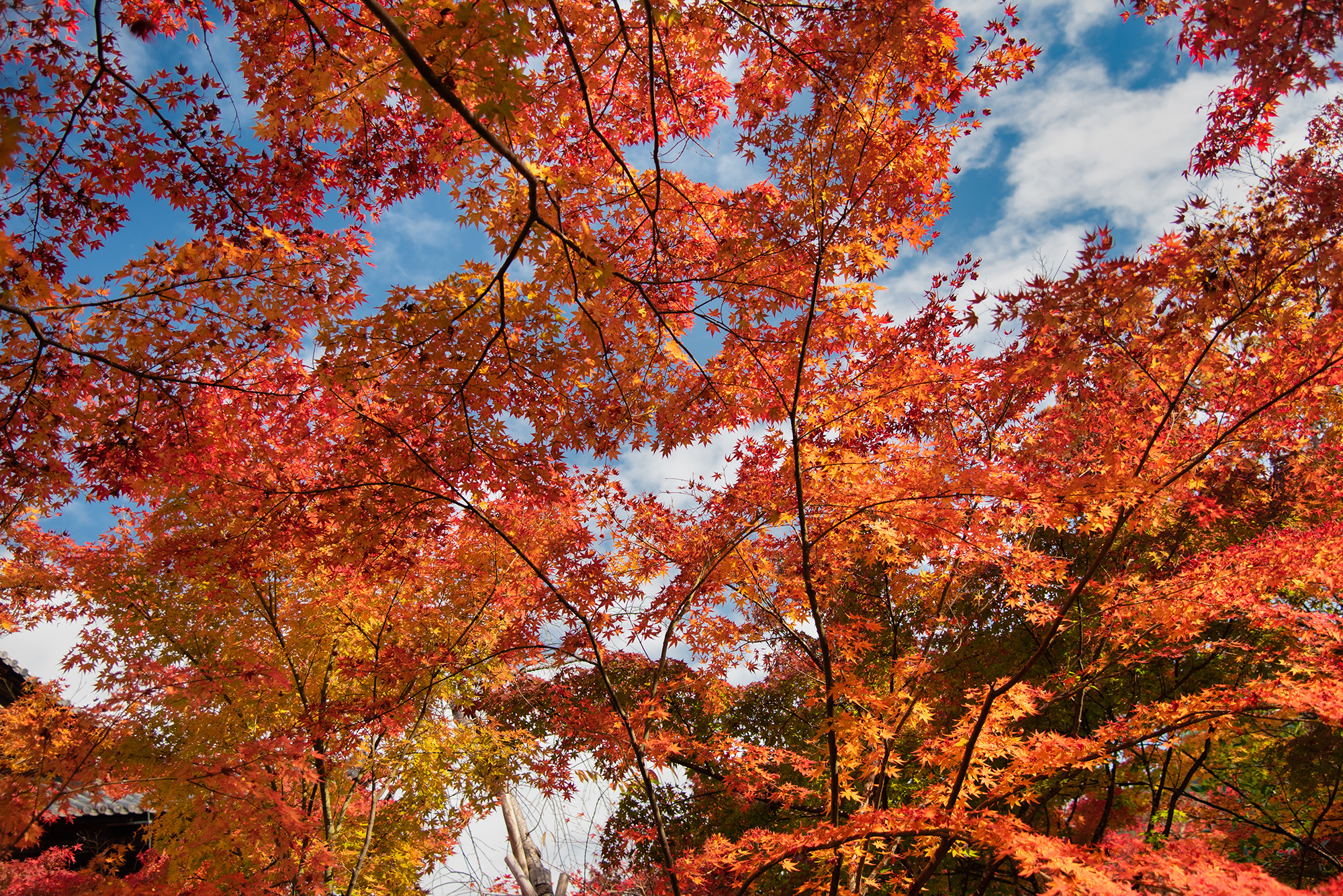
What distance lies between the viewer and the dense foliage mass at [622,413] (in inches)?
137

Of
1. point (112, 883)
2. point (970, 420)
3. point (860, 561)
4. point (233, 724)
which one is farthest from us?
point (860, 561)

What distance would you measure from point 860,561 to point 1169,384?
6683 mm

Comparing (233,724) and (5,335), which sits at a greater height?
(5,335)

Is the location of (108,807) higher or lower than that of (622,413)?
lower

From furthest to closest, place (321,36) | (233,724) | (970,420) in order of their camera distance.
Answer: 1. (233,724)
2. (970,420)
3. (321,36)

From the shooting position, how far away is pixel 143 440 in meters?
3.99

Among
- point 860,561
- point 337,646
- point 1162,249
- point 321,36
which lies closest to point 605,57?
point 321,36

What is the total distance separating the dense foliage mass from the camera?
3.49 meters

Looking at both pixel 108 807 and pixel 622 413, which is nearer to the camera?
pixel 622 413

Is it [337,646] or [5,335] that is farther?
[337,646]

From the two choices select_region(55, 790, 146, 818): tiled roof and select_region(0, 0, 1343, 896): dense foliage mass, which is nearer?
select_region(0, 0, 1343, 896): dense foliage mass

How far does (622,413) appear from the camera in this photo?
481cm

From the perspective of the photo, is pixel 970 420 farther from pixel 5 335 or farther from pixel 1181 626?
pixel 5 335

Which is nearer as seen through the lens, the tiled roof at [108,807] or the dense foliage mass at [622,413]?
the dense foliage mass at [622,413]
